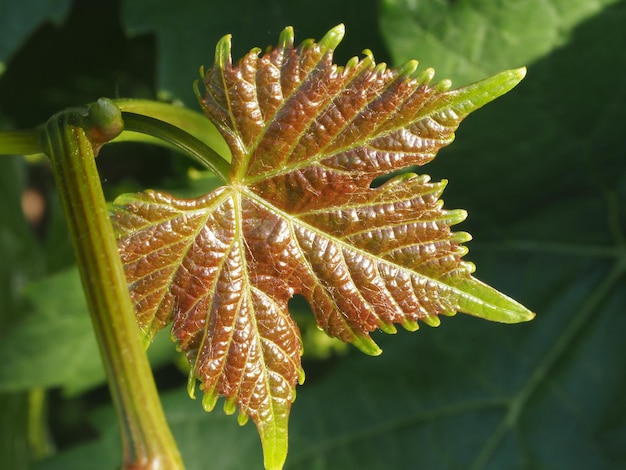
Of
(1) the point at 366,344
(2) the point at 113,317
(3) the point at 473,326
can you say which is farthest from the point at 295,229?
(3) the point at 473,326

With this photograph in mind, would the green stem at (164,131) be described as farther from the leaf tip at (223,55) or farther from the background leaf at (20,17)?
the background leaf at (20,17)

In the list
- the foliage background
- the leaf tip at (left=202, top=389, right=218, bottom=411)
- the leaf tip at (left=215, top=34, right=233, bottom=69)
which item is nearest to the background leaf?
the foliage background

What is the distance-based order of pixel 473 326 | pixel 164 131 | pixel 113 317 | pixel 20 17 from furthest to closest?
pixel 473 326
pixel 20 17
pixel 164 131
pixel 113 317

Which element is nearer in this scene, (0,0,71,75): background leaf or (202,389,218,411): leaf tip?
(202,389,218,411): leaf tip

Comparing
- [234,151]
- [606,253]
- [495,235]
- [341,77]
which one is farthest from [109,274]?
[606,253]

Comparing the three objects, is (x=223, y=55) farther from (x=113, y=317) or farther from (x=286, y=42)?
(x=113, y=317)

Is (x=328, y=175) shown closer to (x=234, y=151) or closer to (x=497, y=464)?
(x=234, y=151)

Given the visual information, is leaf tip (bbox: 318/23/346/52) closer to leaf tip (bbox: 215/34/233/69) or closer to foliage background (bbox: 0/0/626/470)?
leaf tip (bbox: 215/34/233/69)
